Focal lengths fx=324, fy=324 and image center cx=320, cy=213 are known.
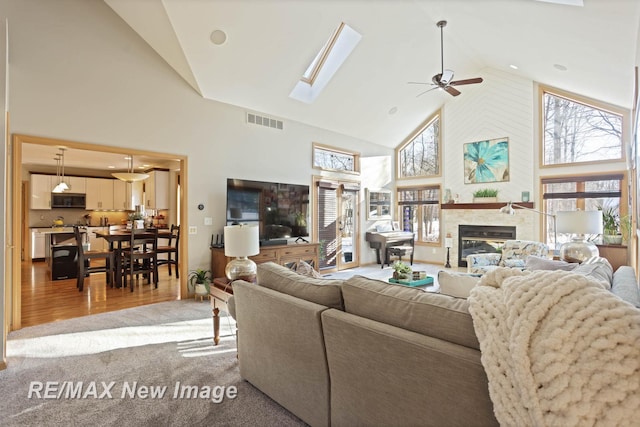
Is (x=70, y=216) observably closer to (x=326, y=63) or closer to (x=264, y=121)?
(x=264, y=121)

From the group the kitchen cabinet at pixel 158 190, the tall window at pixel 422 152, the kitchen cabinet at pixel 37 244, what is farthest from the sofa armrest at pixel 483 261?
the kitchen cabinet at pixel 37 244

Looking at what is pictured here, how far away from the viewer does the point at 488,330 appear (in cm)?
114

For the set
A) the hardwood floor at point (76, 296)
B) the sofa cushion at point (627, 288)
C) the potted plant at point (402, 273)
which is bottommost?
the hardwood floor at point (76, 296)

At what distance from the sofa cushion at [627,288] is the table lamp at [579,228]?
1.27m

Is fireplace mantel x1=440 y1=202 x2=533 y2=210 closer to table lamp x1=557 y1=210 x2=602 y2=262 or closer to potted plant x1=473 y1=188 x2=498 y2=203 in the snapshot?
potted plant x1=473 y1=188 x2=498 y2=203

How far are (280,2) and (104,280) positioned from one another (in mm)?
5704

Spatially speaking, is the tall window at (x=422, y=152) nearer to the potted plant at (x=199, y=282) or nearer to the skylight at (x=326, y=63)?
the skylight at (x=326, y=63)

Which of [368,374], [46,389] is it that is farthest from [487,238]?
[46,389]

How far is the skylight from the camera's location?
535cm

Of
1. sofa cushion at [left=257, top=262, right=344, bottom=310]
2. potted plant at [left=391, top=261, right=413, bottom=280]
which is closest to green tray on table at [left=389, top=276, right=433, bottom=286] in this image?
potted plant at [left=391, top=261, right=413, bottom=280]

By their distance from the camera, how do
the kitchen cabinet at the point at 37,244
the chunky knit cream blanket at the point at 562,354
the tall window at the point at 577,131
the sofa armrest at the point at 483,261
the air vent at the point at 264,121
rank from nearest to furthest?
the chunky knit cream blanket at the point at 562,354 → the sofa armrest at the point at 483,261 → the air vent at the point at 264,121 → the tall window at the point at 577,131 → the kitchen cabinet at the point at 37,244

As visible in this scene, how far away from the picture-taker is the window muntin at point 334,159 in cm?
683

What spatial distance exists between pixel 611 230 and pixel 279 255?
5603 mm

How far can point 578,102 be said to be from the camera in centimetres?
625
